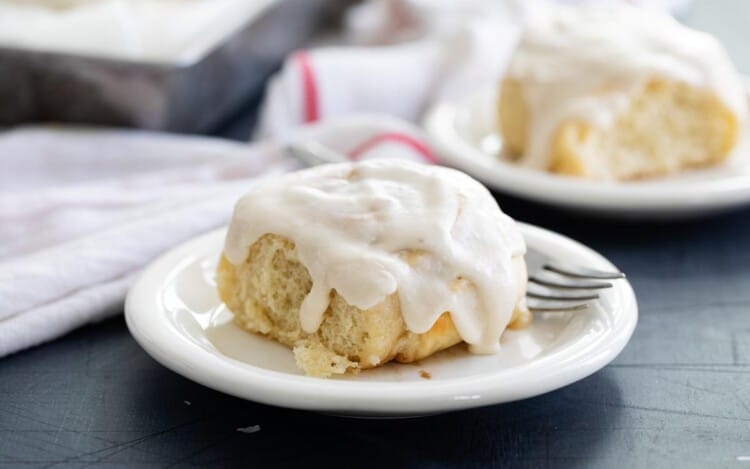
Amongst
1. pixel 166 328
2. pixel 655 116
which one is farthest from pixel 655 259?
pixel 166 328

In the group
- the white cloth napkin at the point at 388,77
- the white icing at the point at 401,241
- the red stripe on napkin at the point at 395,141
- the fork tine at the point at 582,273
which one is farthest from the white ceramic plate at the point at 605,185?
the white icing at the point at 401,241

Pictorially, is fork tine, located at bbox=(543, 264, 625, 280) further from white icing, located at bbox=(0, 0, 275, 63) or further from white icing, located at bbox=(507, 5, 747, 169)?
white icing, located at bbox=(0, 0, 275, 63)

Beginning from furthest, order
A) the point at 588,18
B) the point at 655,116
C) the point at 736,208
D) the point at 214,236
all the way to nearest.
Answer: the point at 588,18 < the point at 655,116 < the point at 736,208 < the point at 214,236

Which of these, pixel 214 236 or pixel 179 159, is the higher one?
pixel 214 236

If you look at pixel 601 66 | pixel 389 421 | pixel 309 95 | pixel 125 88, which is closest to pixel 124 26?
pixel 125 88

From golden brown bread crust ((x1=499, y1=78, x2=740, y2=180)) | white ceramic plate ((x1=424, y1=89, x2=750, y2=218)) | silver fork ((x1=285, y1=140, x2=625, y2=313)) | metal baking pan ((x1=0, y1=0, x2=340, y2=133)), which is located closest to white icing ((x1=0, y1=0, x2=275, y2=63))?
metal baking pan ((x1=0, y1=0, x2=340, y2=133))

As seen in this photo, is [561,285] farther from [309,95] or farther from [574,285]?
[309,95]

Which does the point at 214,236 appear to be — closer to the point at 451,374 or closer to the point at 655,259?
the point at 451,374
